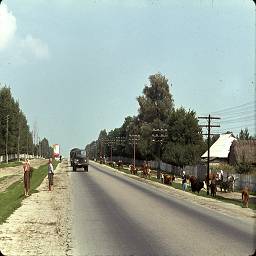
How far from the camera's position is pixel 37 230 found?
620 inches

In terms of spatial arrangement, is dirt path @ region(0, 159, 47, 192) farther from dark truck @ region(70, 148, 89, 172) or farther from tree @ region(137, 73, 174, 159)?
tree @ region(137, 73, 174, 159)

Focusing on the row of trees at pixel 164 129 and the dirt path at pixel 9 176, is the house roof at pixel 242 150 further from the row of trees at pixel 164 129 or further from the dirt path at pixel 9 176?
the dirt path at pixel 9 176

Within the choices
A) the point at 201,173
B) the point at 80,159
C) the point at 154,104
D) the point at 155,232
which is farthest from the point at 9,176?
the point at 155,232

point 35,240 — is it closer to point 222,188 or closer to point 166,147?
point 222,188


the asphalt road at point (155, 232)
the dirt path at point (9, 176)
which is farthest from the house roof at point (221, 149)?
the asphalt road at point (155, 232)

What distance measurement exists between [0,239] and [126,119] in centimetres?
13985

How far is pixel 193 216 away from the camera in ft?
67.7

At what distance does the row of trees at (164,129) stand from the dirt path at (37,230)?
158 feet

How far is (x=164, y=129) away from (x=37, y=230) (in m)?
76.8

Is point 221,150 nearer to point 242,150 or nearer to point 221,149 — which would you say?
point 221,149

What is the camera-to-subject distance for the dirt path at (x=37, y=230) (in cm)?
1207

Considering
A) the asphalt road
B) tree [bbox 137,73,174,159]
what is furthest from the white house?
the asphalt road

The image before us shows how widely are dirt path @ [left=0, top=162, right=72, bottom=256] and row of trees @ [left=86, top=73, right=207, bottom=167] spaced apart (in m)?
48.2

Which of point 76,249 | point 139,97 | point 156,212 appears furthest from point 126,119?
point 76,249
